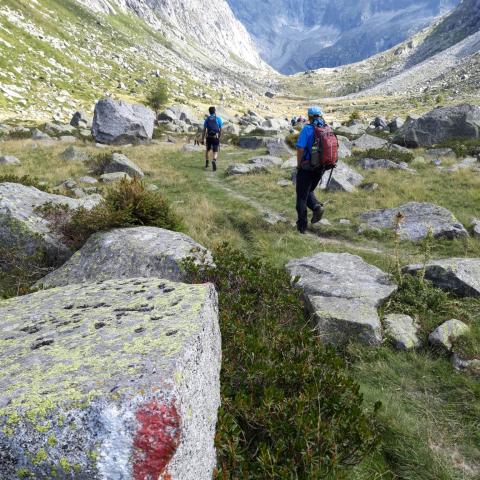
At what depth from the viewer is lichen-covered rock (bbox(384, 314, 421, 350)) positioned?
19.9 ft

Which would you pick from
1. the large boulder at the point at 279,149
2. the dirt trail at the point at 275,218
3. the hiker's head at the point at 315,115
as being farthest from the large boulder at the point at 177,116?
the hiker's head at the point at 315,115

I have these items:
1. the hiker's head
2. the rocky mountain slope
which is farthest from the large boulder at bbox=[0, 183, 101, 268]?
the rocky mountain slope

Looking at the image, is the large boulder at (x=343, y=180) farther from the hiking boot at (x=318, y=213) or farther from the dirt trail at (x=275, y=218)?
the hiking boot at (x=318, y=213)

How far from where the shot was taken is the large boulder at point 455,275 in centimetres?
742

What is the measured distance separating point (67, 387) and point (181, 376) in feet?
2.40

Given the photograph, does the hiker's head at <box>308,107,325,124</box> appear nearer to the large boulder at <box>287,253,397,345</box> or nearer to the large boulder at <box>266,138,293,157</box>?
the large boulder at <box>287,253,397,345</box>

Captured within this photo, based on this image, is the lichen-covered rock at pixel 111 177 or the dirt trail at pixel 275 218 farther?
the lichen-covered rock at pixel 111 177

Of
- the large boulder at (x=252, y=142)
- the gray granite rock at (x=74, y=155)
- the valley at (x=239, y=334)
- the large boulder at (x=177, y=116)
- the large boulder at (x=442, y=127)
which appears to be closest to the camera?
the valley at (x=239, y=334)

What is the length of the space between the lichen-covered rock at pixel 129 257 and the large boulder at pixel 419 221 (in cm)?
639

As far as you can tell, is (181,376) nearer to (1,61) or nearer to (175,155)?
(175,155)

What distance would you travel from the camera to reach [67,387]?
256 cm

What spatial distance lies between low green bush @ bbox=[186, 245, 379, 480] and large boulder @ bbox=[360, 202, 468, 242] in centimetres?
693

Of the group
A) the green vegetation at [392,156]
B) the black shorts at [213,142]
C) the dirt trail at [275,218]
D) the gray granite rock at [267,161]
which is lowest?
the dirt trail at [275,218]

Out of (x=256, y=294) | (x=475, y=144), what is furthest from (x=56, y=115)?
(x=256, y=294)
